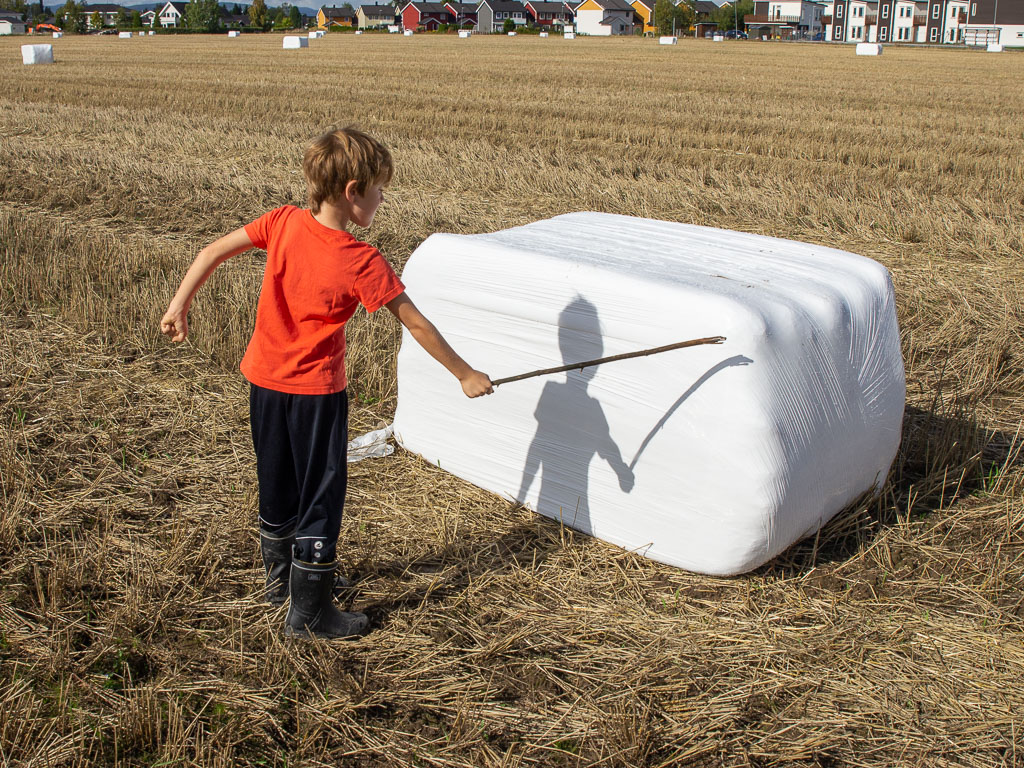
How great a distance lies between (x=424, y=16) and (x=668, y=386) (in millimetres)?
97891

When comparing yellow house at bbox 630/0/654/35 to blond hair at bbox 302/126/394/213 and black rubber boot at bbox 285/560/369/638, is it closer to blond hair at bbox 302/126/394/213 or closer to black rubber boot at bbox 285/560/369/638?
blond hair at bbox 302/126/394/213

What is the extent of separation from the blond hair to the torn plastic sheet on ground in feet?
4.98

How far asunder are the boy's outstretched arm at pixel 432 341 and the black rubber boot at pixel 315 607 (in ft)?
1.96

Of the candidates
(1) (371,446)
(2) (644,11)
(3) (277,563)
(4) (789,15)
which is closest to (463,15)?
(2) (644,11)

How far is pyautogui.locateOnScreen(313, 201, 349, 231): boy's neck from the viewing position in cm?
231

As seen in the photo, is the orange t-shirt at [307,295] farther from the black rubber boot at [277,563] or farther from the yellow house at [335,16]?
the yellow house at [335,16]

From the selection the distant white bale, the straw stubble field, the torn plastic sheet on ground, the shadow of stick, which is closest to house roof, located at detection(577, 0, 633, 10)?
A: the distant white bale

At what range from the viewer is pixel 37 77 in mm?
20188

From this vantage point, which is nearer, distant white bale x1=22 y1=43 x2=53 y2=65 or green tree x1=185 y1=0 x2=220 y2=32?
distant white bale x1=22 y1=43 x2=53 y2=65

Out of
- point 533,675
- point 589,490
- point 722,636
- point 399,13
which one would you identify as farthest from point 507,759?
point 399,13

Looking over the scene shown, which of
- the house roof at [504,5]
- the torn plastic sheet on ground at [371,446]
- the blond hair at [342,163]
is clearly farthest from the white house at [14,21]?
the blond hair at [342,163]

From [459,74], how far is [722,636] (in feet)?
68.6

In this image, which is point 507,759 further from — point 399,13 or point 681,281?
point 399,13

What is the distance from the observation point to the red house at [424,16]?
92.8 metres
